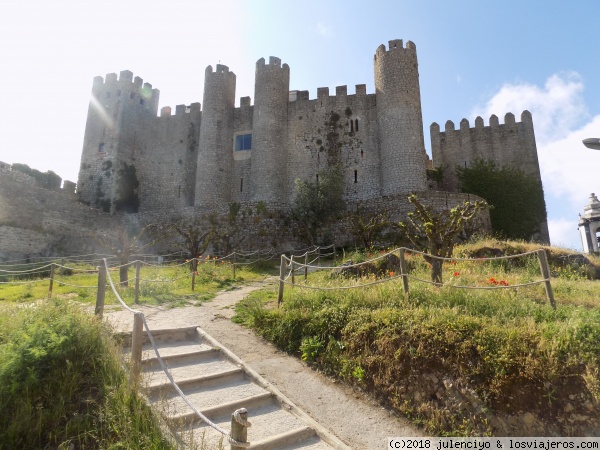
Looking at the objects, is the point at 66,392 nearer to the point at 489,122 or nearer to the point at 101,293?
the point at 101,293

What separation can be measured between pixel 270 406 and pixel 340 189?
67.5 feet

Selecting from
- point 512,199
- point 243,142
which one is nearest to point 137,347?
point 512,199

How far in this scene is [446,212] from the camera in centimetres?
2123

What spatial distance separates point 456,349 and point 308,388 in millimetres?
2230

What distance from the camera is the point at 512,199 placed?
2738cm

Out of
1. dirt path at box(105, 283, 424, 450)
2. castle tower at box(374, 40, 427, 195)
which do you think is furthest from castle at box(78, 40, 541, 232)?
dirt path at box(105, 283, 424, 450)

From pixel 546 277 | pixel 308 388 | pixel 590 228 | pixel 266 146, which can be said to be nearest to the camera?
pixel 308 388

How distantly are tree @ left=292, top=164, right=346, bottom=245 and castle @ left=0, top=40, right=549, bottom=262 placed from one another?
1.09 meters

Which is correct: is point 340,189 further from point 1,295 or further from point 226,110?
point 1,295

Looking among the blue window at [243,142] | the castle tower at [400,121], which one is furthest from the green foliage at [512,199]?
the blue window at [243,142]

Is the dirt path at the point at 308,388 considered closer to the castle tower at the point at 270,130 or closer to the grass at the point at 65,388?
the grass at the point at 65,388

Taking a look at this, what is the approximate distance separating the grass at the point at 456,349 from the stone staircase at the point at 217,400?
3.99ft

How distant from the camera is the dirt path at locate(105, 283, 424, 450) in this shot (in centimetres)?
505

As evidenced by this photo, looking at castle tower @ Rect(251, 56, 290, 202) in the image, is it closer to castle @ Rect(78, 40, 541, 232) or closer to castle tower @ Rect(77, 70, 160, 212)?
castle @ Rect(78, 40, 541, 232)
